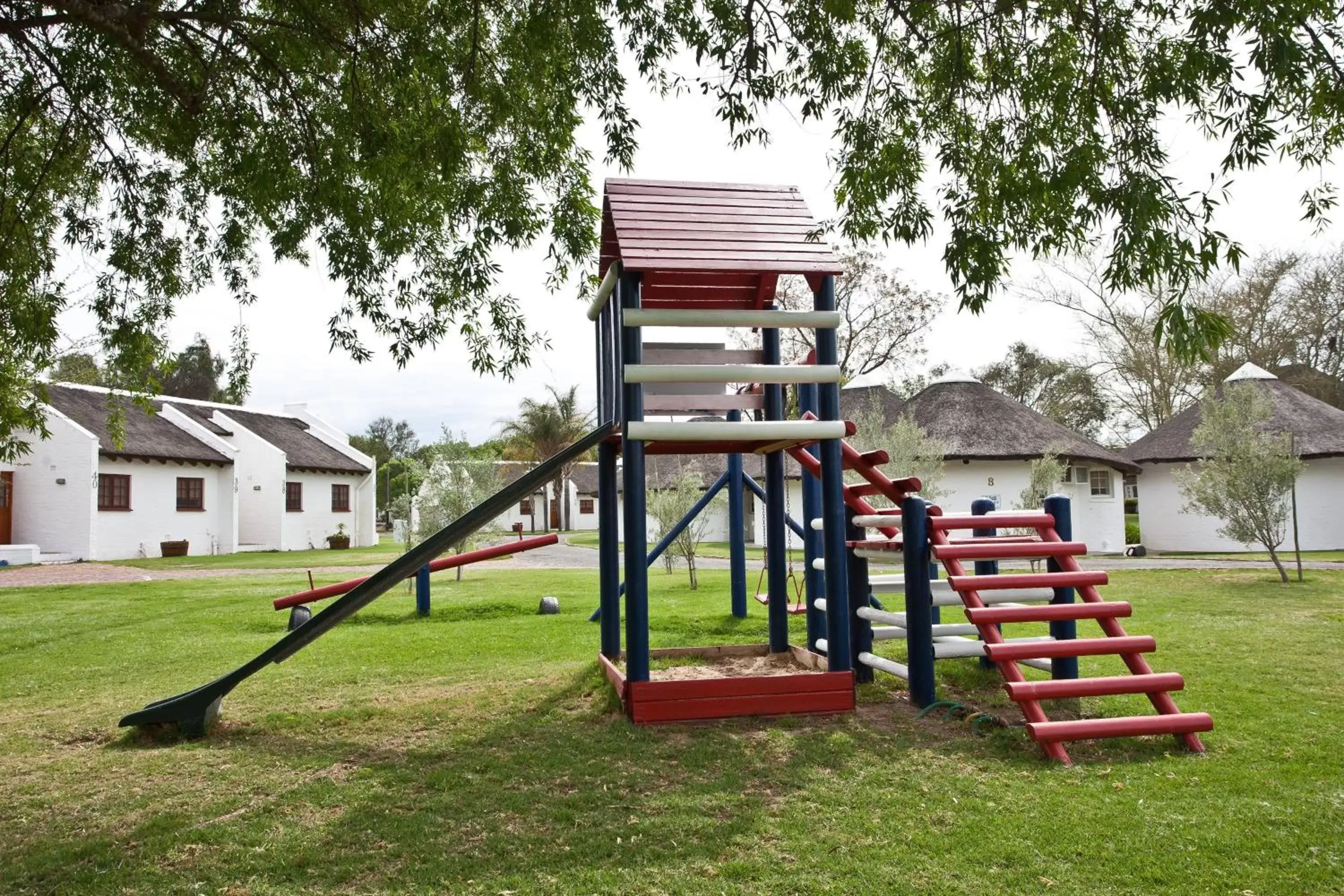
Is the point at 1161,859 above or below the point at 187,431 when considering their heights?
A: below

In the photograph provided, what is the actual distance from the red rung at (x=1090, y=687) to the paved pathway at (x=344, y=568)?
13972 millimetres

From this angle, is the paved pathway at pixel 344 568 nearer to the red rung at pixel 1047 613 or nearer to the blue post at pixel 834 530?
the blue post at pixel 834 530

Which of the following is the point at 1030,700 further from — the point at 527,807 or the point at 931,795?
the point at 527,807

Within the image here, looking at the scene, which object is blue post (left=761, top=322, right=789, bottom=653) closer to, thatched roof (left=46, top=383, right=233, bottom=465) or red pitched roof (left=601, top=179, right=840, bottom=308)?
red pitched roof (left=601, top=179, right=840, bottom=308)

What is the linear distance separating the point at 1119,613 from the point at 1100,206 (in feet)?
8.90

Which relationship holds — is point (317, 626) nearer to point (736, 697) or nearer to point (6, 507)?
point (736, 697)

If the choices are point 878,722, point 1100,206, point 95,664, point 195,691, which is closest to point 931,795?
point 878,722

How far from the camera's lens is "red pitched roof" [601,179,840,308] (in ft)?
22.9

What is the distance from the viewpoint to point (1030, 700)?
5.75m

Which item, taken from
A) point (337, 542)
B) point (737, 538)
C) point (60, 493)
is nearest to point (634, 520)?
point (737, 538)

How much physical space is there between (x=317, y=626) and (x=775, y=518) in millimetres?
4202

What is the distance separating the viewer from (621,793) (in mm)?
5031

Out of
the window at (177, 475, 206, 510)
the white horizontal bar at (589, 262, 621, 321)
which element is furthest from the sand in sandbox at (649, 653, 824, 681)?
→ the window at (177, 475, 206, 510)

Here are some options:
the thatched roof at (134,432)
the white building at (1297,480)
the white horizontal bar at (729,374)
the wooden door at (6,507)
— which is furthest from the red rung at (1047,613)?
the wooden door at (6,507)
